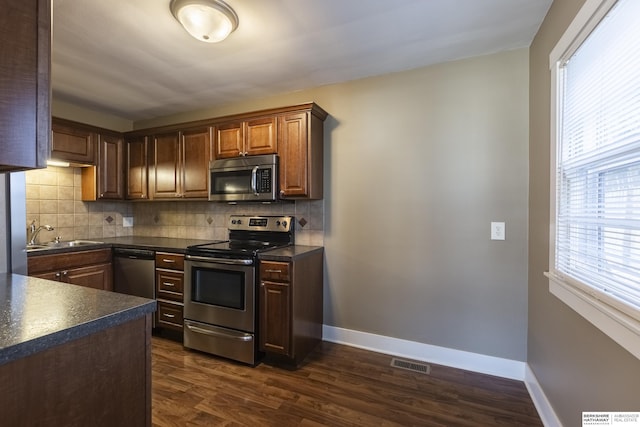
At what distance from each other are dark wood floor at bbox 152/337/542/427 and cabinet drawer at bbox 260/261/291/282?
0.72 m

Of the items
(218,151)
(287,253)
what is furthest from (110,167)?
(287,253)

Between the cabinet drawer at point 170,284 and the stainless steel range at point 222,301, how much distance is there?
0.53 ft

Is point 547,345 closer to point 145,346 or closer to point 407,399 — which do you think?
point 407,399

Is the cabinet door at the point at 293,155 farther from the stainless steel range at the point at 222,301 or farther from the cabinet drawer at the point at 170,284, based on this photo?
the cabinet drawer at the point at 170,284

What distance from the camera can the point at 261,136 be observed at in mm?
2711

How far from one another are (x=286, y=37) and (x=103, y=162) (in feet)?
8.87

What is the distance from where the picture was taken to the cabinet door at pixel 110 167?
129 inches

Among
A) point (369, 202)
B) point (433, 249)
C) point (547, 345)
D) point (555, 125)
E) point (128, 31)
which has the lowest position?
point (547, 345)

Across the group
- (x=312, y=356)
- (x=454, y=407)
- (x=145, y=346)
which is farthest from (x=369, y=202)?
(x=145, y=346)

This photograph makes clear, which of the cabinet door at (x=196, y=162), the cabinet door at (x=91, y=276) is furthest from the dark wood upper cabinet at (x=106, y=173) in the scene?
the cabinet door at (x=196, y=162)

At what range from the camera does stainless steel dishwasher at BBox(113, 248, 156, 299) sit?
286 centimetres

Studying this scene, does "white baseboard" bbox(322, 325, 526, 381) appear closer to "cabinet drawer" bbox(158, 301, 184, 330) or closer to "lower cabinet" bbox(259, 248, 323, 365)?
"lower cabinet" bbox(259, 248, 323, 365)

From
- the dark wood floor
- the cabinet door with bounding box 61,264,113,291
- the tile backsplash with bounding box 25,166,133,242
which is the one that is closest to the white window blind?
the dark wood floor

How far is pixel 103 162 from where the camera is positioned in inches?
130
